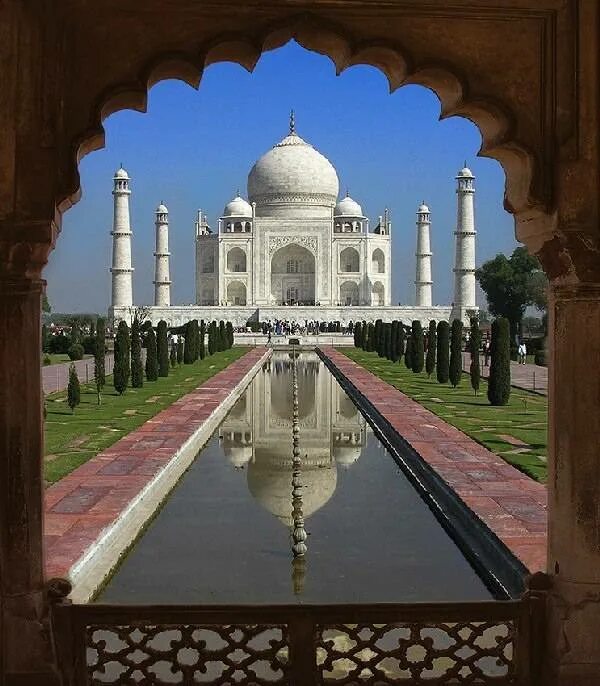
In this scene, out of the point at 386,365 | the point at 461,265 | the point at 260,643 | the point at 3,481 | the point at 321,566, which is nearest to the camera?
the point at 3,481

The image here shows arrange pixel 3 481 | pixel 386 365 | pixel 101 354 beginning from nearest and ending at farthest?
pixel 3 481 < pixel 101 354 < pixel 386 365

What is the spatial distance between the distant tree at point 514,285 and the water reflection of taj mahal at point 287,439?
62.6 feet

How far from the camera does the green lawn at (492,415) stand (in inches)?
283

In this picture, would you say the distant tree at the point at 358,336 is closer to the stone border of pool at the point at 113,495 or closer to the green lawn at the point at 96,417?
the green lawn at the point at 96,417

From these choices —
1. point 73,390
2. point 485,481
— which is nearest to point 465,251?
point 73,390

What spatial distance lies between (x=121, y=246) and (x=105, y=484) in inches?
1286

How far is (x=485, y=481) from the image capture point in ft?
19.6

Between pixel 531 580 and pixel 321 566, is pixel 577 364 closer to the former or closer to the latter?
pixel 531 580

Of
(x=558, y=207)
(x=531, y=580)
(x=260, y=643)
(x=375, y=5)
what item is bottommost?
(x=260, y=643)

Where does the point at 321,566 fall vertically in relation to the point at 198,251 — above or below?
below

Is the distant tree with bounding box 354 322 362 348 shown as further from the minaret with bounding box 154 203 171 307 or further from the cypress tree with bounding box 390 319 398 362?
the minaret with bounding box 154 203 171 307

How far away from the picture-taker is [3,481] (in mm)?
2461

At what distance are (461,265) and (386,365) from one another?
1948 cm

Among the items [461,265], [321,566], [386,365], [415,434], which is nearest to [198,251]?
[461,265]
